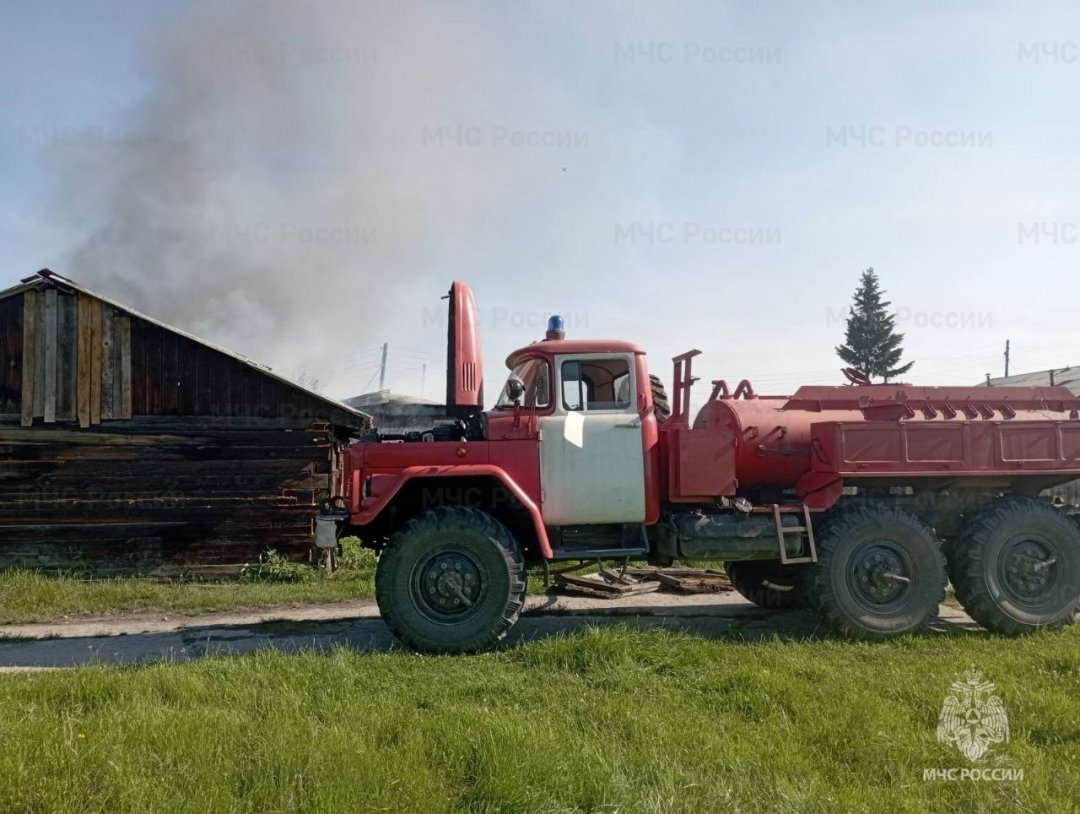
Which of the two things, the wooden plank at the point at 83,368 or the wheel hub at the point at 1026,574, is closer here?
the wheel hub at the point at 1026,574

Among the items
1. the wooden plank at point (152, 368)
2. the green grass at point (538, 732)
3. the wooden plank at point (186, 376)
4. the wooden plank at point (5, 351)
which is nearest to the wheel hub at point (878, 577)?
the green grass at point (538, 732)

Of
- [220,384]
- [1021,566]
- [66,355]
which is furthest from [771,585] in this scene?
[66,355]

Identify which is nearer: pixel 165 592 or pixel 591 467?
pixel 591 467

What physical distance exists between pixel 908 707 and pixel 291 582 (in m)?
9.14

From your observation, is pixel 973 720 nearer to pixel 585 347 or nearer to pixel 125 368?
pixel 585 347

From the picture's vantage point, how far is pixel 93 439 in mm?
11633

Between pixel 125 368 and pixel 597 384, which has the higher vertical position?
pixel 125 368

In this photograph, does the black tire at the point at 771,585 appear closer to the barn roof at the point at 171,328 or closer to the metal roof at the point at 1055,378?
the barn roof at the point at 171,328

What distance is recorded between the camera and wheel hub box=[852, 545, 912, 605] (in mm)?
6914

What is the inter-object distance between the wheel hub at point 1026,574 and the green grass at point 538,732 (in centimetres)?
140

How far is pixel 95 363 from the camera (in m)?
11.6

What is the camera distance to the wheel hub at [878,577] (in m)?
6.91

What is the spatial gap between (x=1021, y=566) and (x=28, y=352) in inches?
536

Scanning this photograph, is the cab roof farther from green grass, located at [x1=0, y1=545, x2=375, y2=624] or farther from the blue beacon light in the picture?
green grass, located at [x1=0, y1=545, x2=375, y2=624]
